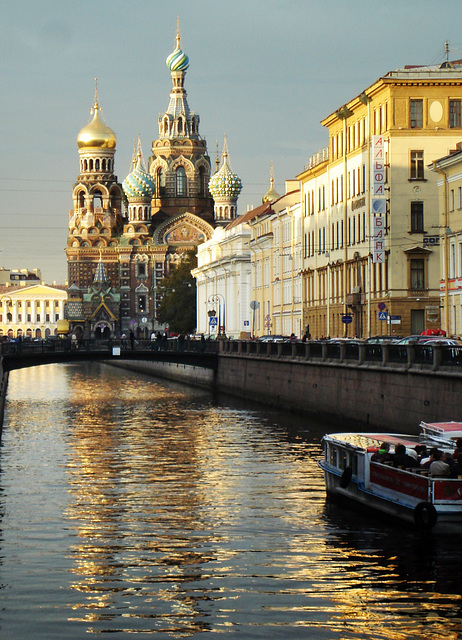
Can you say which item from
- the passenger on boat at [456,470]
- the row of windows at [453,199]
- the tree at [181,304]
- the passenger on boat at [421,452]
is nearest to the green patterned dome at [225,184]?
the tree at [181,304]

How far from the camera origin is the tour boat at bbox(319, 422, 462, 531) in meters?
23.3

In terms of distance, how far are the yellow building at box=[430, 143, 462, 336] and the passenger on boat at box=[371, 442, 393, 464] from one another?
27.5m

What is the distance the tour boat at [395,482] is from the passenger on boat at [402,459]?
155 millimetres

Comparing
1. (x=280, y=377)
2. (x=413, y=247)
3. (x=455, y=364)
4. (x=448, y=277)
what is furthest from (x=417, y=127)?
(x=455, y=364)

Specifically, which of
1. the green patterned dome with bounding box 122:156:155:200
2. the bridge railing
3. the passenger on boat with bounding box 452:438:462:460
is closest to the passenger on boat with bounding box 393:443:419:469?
the passenger on boat with bounding box 452:438:462:460

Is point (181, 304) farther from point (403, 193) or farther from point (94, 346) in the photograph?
point (403, 193)

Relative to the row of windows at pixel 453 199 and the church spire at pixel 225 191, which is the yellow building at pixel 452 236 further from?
the church spire at pixel 225 191

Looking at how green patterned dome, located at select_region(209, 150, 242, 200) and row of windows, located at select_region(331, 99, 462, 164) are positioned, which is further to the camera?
green patterned dome, located at select_region(209, 150, 242, 200)

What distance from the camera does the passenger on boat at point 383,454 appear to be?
26.0m

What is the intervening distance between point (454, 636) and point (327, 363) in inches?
1176

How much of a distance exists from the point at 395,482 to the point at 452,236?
31498 millimetres

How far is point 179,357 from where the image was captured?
236 feet

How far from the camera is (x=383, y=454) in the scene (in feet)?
85.9

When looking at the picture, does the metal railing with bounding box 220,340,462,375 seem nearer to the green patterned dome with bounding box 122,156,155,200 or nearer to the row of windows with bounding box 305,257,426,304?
the row of windows with bounding box 305,257,426,304
